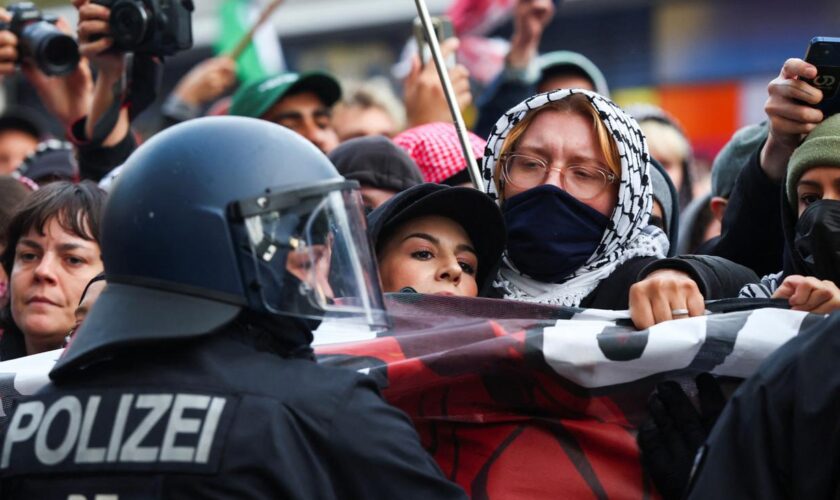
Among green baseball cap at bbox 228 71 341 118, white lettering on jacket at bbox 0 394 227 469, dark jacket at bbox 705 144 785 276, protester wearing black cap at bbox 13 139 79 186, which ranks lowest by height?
dark jacket at bbox 705 144 785 276

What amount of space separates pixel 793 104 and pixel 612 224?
55cm

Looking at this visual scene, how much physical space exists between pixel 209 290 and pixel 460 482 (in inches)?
30.8

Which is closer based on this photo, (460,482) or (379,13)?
(460,482)

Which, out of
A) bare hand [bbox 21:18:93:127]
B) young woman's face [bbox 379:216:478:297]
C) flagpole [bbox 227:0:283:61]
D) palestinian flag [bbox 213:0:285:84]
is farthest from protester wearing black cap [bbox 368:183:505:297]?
palestinian flag [bbox 213:0:285:84]

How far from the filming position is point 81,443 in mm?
2691

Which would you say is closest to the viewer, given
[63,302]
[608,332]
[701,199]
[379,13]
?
[608,332]

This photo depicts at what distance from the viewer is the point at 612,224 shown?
3.96 m

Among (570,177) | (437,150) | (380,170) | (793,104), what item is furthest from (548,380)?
(437,150)

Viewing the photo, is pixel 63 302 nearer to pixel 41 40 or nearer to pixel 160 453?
pixel 41 40

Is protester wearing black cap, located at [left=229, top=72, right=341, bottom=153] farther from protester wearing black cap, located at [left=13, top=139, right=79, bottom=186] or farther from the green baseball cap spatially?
protester wearing black cap, located at [left=13, top=139, right=79, bottom=186]

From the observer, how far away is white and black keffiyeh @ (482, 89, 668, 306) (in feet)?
12.9

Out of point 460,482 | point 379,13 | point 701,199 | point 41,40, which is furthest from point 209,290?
point 379,13

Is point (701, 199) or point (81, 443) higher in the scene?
point (81, 443)

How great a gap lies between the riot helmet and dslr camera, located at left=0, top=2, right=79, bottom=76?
296 cm
